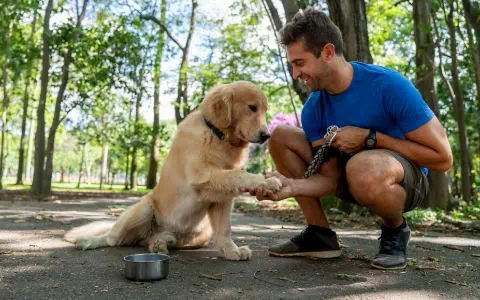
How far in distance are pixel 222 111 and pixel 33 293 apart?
191cm

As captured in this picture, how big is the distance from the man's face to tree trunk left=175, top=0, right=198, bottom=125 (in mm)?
16785

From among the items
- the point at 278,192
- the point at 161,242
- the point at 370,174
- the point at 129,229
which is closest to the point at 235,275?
the point at 278,192

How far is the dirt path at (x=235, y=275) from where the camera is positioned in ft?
7.85

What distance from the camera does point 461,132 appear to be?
34.7 feet

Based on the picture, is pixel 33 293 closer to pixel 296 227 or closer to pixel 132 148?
pixel 296 227

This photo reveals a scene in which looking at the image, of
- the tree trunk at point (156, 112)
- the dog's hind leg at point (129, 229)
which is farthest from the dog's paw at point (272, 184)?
the tree trunk at point (156, 112)

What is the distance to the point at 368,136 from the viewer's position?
3.07 meters

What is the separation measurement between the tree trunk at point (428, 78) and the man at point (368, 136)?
17.0ft

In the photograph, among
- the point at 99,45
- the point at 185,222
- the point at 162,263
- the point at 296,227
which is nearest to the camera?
the point at 162,263

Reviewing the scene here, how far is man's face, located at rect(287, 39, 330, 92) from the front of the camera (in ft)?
10.2

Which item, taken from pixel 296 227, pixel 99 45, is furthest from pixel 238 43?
pixel 296 227

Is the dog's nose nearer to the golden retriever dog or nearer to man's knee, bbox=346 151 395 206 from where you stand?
the golden retriever dog

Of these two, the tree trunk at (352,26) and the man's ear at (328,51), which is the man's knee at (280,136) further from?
the tree trunk at (352,26)

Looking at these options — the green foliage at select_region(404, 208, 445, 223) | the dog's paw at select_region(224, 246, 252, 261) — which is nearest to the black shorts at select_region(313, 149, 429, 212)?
the dog's paw at select_region(224, 246, 252, 261)
